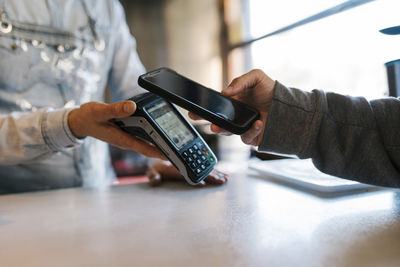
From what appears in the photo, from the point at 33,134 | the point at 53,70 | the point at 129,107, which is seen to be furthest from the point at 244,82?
the point at 53,70

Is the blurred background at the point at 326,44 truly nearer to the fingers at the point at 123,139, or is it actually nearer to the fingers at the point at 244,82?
the fingers at the point at 244,82

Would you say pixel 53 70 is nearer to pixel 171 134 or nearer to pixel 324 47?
pixel 171 134

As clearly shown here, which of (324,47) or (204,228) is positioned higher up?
(324,47)

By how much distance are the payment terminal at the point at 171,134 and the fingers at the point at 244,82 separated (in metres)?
0.09

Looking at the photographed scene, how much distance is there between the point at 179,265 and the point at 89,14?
0.70 m

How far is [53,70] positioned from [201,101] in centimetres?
48

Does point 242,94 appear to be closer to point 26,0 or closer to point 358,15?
point 358,15

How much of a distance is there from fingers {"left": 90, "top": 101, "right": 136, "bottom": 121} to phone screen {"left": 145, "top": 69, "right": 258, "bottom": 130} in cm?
5

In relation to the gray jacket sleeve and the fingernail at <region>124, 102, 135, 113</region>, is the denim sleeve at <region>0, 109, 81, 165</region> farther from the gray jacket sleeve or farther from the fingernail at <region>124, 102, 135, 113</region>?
the gray jacket sleeve

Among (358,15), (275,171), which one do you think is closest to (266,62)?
(358,15)

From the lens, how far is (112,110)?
1.45ft

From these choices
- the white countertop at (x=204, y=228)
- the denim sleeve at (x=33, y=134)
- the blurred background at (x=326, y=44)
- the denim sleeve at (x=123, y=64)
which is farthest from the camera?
the denim sleeve at (x=123, y=64)

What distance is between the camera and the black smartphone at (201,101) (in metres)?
0.40

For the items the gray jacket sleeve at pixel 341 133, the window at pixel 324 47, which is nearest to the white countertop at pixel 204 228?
the gray jacket sleeve at pixel 341 133
